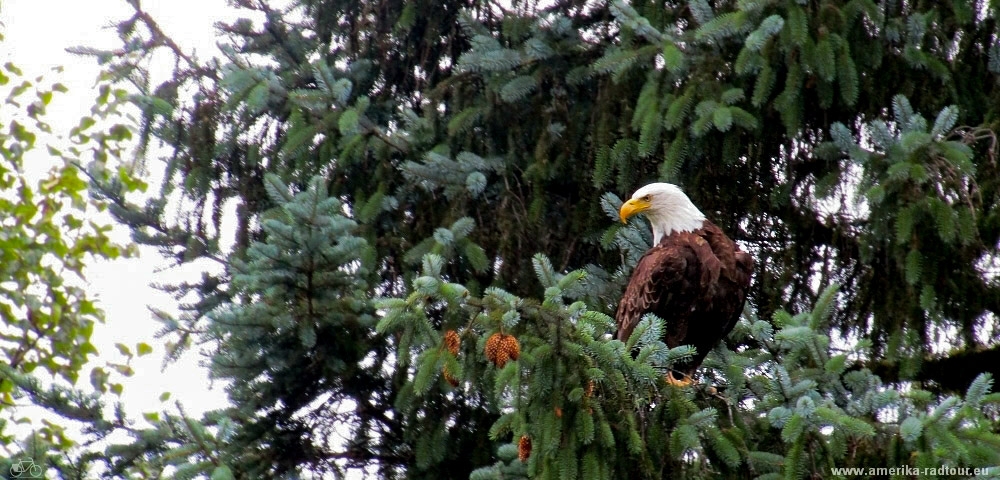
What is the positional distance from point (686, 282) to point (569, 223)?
0.76 m

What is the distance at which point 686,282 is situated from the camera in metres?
5.18

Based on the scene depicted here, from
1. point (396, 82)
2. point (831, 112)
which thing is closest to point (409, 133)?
point (396, 82)

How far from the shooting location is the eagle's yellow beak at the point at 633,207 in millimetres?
5262

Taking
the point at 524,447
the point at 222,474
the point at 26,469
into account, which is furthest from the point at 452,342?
the point at 26,469

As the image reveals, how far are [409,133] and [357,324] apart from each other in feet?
3.78

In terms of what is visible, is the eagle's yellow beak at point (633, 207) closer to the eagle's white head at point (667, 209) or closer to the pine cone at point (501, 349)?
the eagle's white head at point (667, 209)

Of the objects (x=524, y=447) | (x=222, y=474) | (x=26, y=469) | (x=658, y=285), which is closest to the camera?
(x=524, y=447)

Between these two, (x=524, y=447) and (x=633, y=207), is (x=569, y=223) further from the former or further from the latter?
(x=524, y=447)

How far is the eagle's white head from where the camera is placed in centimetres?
538

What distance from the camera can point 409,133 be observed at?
5777 mm

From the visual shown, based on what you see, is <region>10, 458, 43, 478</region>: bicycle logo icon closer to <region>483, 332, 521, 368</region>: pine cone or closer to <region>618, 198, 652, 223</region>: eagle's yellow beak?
<region>483, 332, 521, 368</region>: pine cone

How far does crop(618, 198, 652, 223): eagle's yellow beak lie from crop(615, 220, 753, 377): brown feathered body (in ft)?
0.61

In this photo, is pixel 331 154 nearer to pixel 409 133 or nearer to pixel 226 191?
pixel 409 133

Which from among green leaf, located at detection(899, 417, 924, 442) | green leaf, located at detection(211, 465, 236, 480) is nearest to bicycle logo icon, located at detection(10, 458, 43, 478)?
green leaf, located at detection(211, 465, 236, 480)
